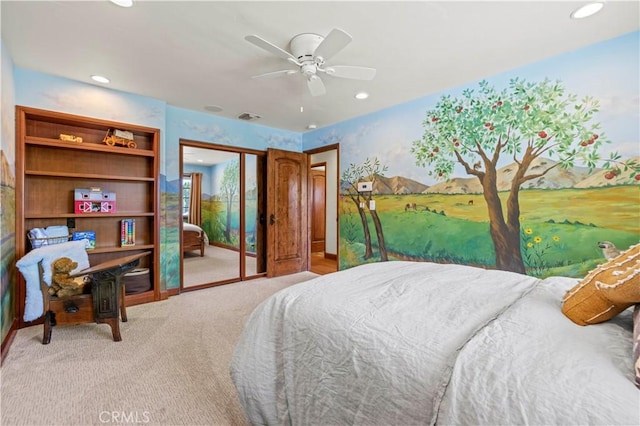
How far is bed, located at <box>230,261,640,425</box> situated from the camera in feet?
2.31

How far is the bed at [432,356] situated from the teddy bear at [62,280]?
6.42ft

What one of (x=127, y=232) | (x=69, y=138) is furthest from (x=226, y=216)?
(x=69, y=138)

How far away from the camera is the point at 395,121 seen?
3.77 metres

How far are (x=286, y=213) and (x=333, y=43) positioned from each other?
319 cm

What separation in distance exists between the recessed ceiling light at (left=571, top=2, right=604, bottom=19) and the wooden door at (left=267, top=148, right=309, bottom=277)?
367 centimetres

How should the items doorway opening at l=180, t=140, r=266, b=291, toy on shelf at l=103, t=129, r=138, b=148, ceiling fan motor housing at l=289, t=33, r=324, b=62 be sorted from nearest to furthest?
ceiling fan motor housing at l=289, t=33, r=324, b=62 → toy on shelf at l=103, t=129, r=138, b=148 → doorway opening at l=180, t=140, r=266, b=291

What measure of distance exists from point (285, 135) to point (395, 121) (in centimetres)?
203

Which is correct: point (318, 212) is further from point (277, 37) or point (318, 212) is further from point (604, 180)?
point (604, 180)

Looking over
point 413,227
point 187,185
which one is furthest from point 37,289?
point 413,227

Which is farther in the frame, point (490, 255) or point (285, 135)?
point (285, 135)

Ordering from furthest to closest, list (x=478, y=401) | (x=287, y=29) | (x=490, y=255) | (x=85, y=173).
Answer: (x=85, y=173) < (x=490, y=255) < (x=287, y=29) < (x=478, y=401)

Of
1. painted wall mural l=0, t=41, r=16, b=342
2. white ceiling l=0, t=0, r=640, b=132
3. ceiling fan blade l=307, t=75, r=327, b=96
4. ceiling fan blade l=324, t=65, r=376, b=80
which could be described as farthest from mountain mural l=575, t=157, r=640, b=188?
painted wall mural l=0, t=41, r=16, b=342

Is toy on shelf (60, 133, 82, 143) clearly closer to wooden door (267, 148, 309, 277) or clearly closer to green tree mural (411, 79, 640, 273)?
wooden door (267, 148, 309, 277)

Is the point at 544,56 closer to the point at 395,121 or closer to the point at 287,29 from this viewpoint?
the point at 395,121
